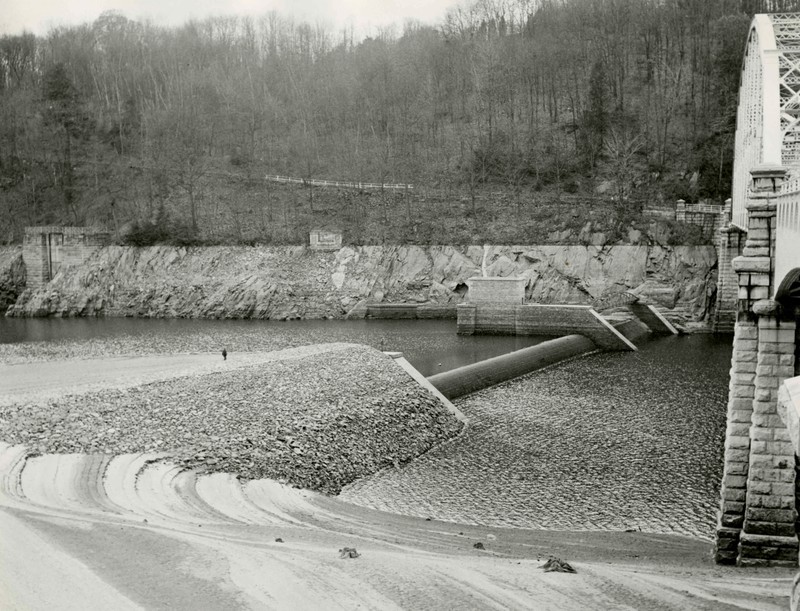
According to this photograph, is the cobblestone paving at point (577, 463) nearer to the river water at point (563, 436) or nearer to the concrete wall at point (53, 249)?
the river water at point (563, 436)

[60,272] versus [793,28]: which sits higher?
[793,28]

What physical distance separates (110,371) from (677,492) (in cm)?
2208

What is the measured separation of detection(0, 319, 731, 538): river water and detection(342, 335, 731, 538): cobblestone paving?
0.05 m

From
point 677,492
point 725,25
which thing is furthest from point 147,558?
point 725,25

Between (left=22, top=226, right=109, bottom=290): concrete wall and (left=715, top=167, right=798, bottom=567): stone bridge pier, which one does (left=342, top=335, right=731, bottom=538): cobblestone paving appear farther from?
(left=22, top=226, right=109, bottom=290): concrete wall

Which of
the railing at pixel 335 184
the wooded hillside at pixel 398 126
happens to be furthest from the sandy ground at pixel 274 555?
the railing at pixel 335 184

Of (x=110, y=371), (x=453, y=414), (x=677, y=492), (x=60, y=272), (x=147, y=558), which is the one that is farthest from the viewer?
(x=60, y=272)

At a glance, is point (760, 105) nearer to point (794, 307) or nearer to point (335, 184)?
point (794, 307)

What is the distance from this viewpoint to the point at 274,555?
45.4ft

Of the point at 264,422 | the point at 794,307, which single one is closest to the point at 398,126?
the point at 264,422

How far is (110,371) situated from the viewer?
104 ft

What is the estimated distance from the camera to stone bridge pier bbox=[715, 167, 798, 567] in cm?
1488

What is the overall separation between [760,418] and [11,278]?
234 ft

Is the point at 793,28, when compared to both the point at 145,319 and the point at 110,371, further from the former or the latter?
the point at 145,319
